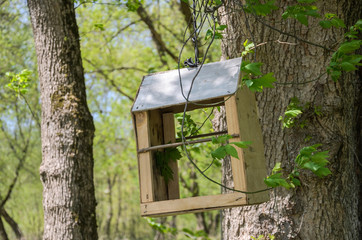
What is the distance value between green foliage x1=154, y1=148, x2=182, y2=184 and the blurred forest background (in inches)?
223

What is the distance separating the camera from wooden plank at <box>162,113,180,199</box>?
288 cm

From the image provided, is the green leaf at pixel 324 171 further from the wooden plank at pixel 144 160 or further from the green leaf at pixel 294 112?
the wooden plank at pixel 144 160

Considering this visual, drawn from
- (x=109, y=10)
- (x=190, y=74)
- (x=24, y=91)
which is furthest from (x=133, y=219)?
(x=190, y=74)

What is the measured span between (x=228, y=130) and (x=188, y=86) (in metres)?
0.32

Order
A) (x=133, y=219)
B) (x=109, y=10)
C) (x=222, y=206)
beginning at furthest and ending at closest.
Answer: (x=133, y=219)
(x=109, y=10)
(x=222, y=206)

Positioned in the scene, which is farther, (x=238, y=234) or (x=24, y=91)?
(x=24, y=91)

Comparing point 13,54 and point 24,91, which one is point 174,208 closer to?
point 24,91

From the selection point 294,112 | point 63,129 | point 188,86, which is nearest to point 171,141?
point 188,86

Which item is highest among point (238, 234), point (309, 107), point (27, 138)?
point (27, 138)

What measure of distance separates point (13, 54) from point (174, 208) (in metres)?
11.1

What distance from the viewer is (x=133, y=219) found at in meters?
28.4

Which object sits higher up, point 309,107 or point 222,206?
point 309,107

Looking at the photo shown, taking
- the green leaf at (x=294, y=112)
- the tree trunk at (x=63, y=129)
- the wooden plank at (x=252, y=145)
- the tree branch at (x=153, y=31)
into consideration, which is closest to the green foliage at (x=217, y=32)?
the wooden plank at (x=252, y=145)

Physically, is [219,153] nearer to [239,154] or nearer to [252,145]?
[239,154]
